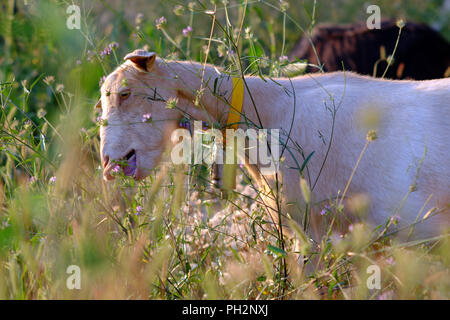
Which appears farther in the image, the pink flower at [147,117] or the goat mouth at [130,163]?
the goat mouth at [130,163]

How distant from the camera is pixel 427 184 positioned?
2.86 meters

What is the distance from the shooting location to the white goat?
2.86 m

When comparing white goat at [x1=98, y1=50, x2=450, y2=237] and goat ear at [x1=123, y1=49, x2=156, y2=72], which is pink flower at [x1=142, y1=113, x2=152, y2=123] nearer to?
white goat at [x1=98, y1=50, x2=450, y2=237]

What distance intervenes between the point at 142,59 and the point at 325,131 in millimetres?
967

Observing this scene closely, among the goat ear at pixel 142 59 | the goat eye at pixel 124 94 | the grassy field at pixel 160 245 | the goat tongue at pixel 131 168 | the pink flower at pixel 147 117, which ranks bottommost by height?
the grassy field at pixel 160 245

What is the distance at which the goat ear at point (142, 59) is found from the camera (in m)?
2.76

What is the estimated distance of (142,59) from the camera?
110 inches

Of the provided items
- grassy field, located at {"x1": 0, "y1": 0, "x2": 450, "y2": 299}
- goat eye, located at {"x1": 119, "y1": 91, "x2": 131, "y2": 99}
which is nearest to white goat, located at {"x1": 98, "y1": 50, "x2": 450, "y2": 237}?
goat eye, located at {"x1": 119, "y1": 91, "x2": 131, "y2": 99}

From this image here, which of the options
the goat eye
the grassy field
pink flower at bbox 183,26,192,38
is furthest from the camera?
pink flower at bbox 183,26,192,38

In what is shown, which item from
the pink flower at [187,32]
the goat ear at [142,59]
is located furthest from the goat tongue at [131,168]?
the pink flower at [187,32]

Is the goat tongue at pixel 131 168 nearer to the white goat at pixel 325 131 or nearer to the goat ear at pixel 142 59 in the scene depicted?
the white goat at pixel 325 131

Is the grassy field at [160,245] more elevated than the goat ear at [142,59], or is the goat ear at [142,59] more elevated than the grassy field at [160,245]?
the goat ear at [142,59]

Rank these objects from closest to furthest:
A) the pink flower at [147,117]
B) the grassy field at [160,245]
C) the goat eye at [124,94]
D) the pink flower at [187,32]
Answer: the grassy field at [160,245]
the pink flower at [147,117]
the goat eye at [124,94]
the pink flower at [187,32]
